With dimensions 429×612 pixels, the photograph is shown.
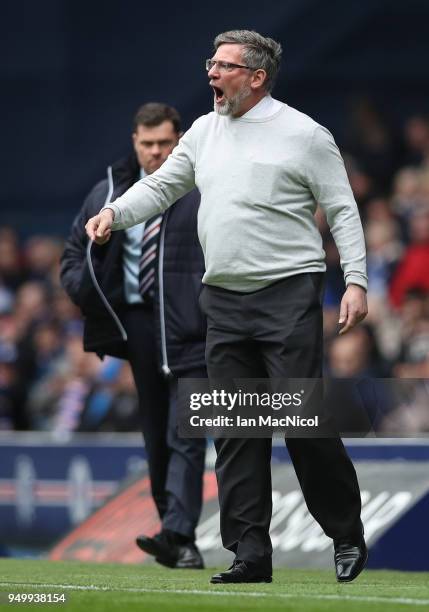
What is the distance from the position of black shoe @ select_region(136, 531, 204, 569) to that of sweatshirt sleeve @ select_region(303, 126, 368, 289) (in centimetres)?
199

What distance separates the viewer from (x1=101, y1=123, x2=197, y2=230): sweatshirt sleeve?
252 inches

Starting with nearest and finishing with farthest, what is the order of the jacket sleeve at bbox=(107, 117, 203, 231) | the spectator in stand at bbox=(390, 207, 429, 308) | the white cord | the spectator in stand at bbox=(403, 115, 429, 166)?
the jacket sleeve at bbox=(107, 117, 203, 231), the white cord, the spectator in stand at bbox=(390, 207, 429, 308), the spectator in stand at bbox=(403, 115, 429, 166)

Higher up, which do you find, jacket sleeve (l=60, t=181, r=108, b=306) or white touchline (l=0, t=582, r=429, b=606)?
jacket sleeve (l=60, t=181, r=108, b=306)

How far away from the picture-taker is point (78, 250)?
26.4 ft

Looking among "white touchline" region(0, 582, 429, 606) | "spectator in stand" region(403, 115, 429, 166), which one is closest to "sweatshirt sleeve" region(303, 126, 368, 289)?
"white touchline" region(0, 582, 429, 606)

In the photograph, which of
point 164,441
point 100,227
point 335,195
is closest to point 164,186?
point 100,227

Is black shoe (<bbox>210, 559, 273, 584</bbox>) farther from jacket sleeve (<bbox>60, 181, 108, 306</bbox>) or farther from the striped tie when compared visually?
jacket sleeve (<bbox>60, 181, 108, 306</bbox>)

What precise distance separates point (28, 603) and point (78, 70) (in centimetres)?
1316

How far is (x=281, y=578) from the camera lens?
22.1 ft

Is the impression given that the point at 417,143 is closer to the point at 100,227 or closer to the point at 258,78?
the point at 258,78

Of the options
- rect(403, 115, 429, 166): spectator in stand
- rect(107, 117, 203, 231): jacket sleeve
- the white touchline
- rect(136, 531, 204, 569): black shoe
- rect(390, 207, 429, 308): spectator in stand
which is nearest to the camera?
the white touchline

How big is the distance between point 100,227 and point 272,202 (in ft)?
2.09

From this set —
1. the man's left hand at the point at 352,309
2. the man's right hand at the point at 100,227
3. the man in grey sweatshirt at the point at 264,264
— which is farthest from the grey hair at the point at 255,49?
the man's left hand at the point at 352,309

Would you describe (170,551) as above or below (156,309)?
below
